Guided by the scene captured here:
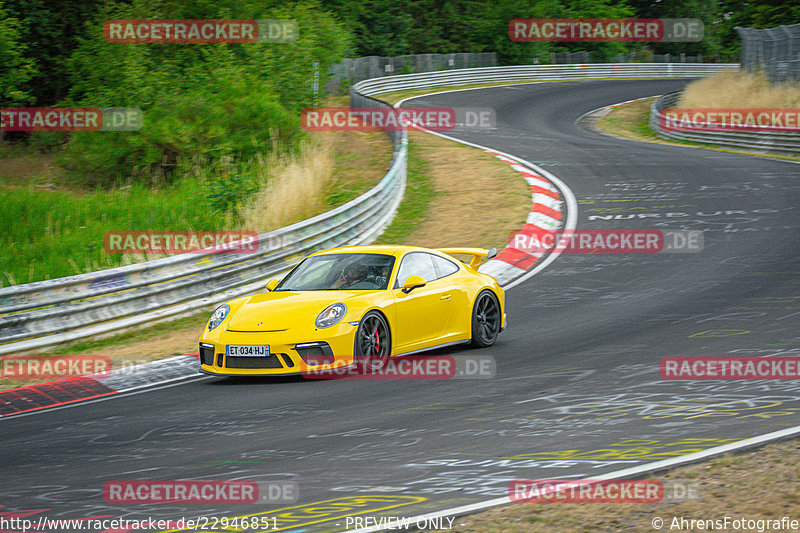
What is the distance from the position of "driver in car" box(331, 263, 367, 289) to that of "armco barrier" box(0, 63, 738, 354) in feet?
11.8

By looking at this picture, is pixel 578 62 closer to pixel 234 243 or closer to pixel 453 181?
pixel 453 181

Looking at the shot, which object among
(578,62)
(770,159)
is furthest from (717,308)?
(578,62)

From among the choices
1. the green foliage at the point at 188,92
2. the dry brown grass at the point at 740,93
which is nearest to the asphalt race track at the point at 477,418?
the green foliage at the point at 188,92

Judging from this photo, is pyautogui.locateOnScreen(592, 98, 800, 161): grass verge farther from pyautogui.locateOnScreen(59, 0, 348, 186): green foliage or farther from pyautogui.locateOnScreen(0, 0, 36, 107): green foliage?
pyautogui.locateOnScreen(0, 0, 36, 107): green foliage

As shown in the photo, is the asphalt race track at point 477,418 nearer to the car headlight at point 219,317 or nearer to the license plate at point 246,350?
the license plate at point 246,350

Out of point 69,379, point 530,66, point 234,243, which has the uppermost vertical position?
point 530,66

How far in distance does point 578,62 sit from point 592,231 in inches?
1925

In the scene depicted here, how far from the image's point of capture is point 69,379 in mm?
10125

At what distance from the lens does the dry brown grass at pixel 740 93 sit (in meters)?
34.2

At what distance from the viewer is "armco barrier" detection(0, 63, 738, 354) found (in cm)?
1130

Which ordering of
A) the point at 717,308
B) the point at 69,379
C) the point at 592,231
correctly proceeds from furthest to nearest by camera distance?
1. the point at 592,231
2. the point at 717,308
3. the point at 69,379

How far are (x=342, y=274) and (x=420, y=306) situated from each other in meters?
0.93

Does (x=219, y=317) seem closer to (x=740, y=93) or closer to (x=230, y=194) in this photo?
(x=230, y=194)

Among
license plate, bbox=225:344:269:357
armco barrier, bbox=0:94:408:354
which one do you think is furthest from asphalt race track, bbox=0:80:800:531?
armco barrier, bbox=0:94:408:354
